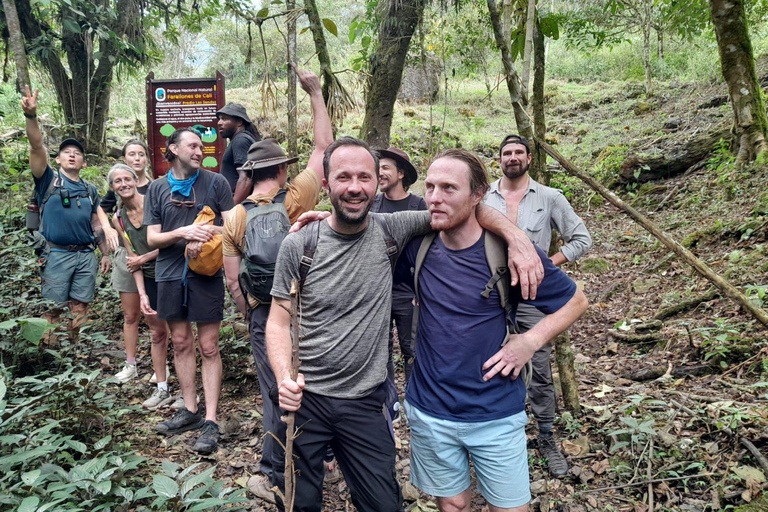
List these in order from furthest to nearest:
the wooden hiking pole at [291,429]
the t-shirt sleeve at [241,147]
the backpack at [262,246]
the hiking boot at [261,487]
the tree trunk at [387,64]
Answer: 1. the tree trunk at [387,64]
2. the t-shirt sleeve at [241,147]
3. the hiking boot at [261,487]
4. the backpack at [262,246]
5. the wooden hiking pole at [291,429]

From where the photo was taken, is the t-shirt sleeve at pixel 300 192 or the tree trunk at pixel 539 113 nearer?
the t-shirt sleeve at pixel 300 192

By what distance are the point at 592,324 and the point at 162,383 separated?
487 centimetres

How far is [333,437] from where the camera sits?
243cm

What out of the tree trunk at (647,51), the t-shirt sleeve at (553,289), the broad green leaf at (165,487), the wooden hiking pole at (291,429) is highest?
the tree trunk at (647,51)

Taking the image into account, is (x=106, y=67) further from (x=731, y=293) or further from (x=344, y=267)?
(x=731, y=293)

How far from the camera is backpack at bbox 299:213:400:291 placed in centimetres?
242

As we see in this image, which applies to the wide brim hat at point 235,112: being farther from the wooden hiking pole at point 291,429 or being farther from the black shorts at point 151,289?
the wooden hiking pole at point 291,429

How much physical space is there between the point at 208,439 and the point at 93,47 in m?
9.13

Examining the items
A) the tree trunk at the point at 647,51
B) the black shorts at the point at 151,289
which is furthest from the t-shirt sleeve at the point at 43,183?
the tree trunk at the point at 647,51

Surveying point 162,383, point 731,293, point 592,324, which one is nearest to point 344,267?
point 731,293

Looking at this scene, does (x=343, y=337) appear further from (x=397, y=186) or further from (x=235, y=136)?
(x=235, y=136)

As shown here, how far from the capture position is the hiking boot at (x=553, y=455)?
358 centimetres

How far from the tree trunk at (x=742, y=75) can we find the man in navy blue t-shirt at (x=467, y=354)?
802 cm

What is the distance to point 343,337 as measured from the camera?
2.39 meters
